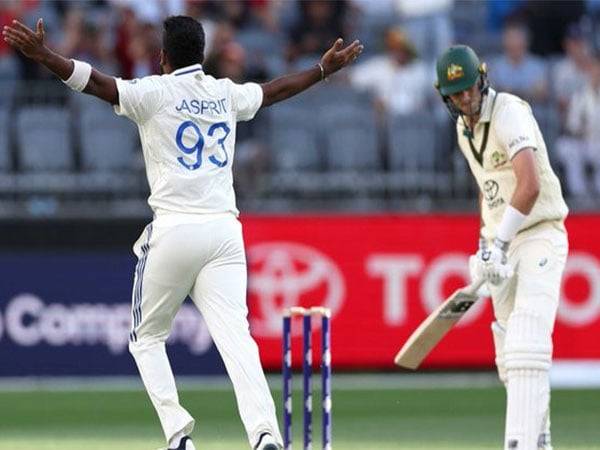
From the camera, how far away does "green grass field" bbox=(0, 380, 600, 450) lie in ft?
30.8

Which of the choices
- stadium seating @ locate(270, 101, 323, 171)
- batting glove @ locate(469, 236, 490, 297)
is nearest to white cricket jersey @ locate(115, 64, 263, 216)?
batting glove @ locate(469, 236, 490, 297)

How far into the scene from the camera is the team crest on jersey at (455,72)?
752cm

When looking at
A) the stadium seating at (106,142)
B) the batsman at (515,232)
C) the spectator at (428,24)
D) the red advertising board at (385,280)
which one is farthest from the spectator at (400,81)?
the batsman at (515,232)

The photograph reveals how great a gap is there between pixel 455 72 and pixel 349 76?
25.2 feet

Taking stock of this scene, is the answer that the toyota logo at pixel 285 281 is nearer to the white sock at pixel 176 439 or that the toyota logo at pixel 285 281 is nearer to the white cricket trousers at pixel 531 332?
the white cricket trousers at pixel 531 332

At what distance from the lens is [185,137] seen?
24.2 ft

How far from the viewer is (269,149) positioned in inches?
564

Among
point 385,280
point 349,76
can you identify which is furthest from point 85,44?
point 385,280

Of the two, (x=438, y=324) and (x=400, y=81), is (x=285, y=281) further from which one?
(x=438, y=324)

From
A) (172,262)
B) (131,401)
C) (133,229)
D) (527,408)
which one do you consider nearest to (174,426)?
(172,262)

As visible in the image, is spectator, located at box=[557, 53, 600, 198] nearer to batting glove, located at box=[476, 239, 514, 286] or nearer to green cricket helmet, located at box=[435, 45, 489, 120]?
green cricket helmet, located at box=[435, 45, 489, 120]

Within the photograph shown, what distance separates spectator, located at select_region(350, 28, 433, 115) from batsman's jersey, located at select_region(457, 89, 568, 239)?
6.96 metres

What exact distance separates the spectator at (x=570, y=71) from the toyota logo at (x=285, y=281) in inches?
103

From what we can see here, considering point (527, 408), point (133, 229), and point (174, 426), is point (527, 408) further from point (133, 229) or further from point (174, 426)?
point (133, 229)
